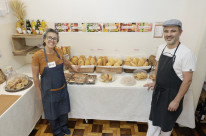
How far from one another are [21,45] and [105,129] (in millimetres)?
2111

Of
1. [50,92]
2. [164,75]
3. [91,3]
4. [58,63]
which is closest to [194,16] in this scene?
[164,75]

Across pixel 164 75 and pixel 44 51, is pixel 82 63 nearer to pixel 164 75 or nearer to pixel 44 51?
pixel 44 51

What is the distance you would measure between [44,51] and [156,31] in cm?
184

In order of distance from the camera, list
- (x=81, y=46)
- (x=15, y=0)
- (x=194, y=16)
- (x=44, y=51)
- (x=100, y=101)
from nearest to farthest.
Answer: (x=44, y=51)
(x=194, y=16)
(x=100, y=101)
(x=15, y=0)
(x=81, y=46)

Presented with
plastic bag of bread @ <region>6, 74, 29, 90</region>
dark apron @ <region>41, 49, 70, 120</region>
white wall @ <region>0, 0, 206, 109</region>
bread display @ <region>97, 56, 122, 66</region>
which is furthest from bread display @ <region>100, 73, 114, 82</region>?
plastic bag of bread @ <region>6, 74, 29, 90</region>

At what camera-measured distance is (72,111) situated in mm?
2236

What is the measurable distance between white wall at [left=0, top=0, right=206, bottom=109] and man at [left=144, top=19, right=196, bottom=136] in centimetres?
76

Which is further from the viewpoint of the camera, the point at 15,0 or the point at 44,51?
the point at 15,0

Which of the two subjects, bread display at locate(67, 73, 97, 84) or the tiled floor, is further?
the tiled floor

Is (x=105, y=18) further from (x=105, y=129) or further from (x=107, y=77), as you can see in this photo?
(x=105, y=129)

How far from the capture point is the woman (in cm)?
161

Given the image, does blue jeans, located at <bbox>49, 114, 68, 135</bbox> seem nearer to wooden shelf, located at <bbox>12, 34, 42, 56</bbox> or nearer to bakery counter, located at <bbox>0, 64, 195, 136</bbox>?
bakery counter, located at <bbox>0, 64, 195, 136</bbox>

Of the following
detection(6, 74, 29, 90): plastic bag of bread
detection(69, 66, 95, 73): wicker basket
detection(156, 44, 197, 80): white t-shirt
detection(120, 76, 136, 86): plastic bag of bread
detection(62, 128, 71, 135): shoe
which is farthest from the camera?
detection(69, 66, 95, 73): wicker basket

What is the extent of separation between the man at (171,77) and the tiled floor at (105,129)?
53cm
